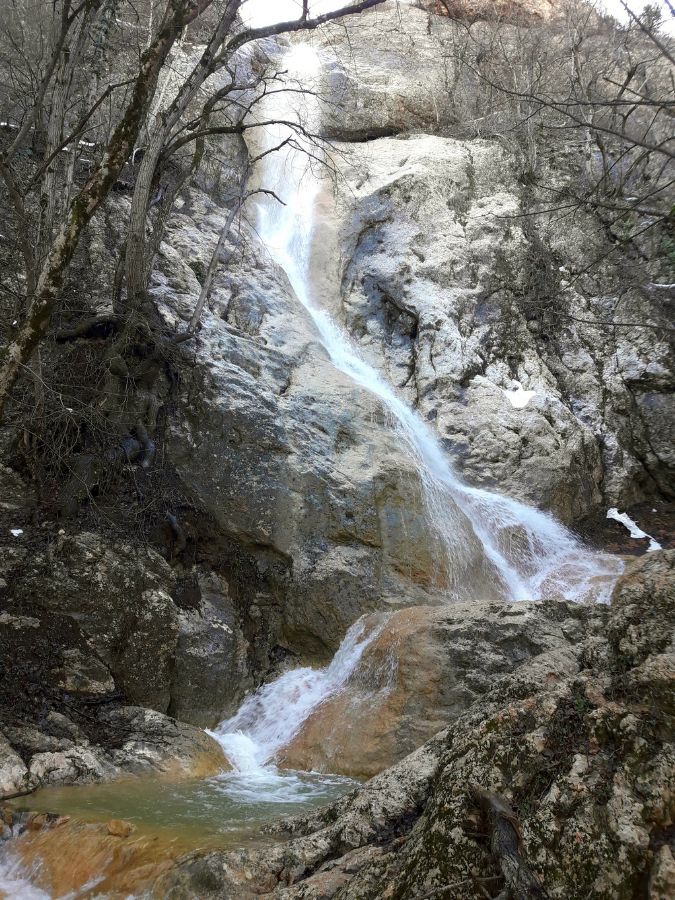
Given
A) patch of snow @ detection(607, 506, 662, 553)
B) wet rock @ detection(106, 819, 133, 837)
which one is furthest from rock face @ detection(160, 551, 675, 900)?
patch of snow @ detection(607, 506, 662, 553)

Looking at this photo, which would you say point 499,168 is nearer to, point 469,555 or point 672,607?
point 469,555

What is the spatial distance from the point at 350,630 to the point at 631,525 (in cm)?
646

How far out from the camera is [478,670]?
5.80 m

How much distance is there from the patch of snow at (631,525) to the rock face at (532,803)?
9317 millimetres

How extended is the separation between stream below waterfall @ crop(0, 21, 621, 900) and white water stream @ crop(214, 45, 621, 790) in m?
0.02

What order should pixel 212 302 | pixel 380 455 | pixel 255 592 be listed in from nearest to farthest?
pixel 255 592 → pixel 380 455 → pixel 212 302

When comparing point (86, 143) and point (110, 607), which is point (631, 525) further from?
point (86, 143)

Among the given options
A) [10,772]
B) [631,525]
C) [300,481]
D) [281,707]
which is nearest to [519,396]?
[631,525]

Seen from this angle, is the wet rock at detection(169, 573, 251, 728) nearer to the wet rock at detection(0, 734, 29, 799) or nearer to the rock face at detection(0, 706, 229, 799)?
the rock face at detection(0, 706, 229, 799)

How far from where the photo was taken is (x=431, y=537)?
8688 mm

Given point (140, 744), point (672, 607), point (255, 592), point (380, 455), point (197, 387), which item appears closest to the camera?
point (672, 607)

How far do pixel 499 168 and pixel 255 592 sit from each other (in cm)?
1321

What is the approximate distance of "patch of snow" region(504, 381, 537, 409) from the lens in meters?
12.1

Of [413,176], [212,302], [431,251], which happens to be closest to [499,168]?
[413,176]
